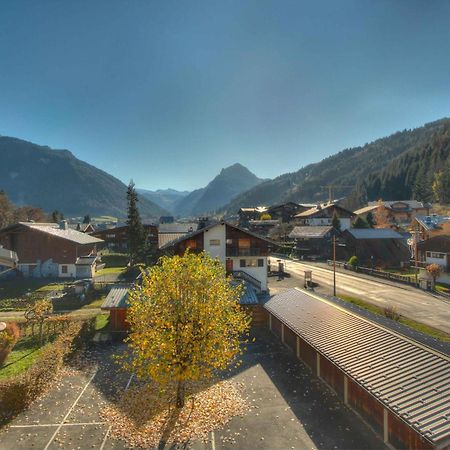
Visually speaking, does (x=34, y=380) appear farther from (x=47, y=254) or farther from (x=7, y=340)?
(x=47, y=254)

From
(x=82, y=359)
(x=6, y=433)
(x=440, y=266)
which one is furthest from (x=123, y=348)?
(x=440, y=266)

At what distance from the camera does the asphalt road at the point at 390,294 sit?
34.8m

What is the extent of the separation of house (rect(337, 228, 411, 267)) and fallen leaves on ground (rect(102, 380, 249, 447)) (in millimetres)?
54107

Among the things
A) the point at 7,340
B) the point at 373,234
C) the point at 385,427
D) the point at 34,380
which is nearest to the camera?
the point at 385,427

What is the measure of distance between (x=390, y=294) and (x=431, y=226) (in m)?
26.4

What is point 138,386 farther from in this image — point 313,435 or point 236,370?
point 313,435

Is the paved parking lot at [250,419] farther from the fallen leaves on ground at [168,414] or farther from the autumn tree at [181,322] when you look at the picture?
the autumn tree at [181,322]

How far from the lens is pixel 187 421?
17.0m

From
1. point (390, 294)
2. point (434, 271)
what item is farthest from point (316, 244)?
point (390, 294)

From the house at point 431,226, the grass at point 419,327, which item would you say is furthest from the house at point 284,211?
the grass at point 419,327

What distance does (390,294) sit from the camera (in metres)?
44.9

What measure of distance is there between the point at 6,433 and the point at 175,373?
27.8ft

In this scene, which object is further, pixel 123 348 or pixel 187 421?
pixel 123 348

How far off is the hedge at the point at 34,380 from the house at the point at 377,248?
56919 millimetres
